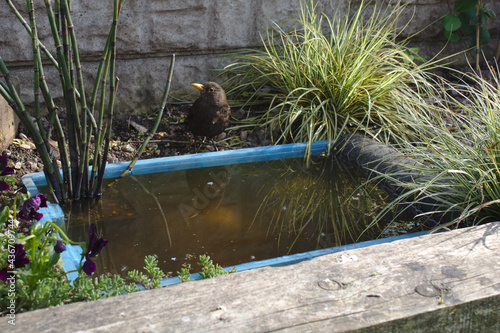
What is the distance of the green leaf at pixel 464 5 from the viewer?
151 inches

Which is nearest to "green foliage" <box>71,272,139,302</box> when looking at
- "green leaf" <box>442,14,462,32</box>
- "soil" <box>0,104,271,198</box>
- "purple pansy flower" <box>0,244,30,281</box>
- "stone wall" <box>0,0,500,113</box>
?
"purple pansy flower" <box>0,244,30,281</box>

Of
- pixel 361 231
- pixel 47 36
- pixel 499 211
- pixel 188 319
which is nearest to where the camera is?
pixel 188 319

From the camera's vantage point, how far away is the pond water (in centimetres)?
187

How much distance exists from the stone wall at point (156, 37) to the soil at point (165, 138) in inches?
6.7

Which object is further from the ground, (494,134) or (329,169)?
(494,134)

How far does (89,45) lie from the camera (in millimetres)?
3148

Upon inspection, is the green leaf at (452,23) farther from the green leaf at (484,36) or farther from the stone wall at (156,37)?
the stone wall at (156,37)

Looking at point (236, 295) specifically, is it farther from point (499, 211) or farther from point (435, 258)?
point (499, 211)

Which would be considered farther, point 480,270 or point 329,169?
point 329,169

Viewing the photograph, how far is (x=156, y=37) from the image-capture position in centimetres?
329

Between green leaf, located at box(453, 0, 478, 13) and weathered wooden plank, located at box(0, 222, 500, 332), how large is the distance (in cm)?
312

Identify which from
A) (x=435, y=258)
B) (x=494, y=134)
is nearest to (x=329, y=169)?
(x=494, y=134)

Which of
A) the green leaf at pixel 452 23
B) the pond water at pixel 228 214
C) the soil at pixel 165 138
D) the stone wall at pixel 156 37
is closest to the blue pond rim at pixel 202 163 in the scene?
the pond water at pixel 228 214

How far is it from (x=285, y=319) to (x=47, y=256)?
676 mm
